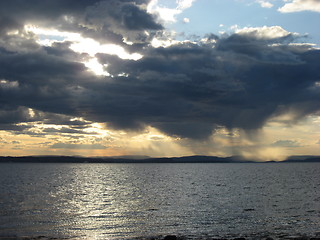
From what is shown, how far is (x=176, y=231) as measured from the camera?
41.0 metres

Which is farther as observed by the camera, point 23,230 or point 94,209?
point 94,209

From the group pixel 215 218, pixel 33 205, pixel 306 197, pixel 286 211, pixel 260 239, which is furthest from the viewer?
pixel 306 197

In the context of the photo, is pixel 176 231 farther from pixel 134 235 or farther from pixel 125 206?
pixel 125 206

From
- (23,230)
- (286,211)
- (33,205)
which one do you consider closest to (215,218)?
(286,211)

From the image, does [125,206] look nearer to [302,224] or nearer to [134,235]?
[134,235]

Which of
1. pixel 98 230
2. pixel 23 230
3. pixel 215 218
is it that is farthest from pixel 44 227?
pixel 215 218

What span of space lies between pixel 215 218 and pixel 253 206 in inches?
595

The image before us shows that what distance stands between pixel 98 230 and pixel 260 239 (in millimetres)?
19550

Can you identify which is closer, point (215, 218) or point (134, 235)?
point (134, 235)

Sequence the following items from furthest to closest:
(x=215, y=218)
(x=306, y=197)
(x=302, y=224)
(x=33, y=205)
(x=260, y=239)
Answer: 1. (x=306, y=197)
2. (x=33, y=205)
3. (x=215, y=218)
4. (x=302, y=224)
5. (x=260, y=239)

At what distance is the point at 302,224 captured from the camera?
1763 inches

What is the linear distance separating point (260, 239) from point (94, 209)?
30824mm

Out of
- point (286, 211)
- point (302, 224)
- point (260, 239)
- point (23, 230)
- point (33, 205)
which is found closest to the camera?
point (260, 239)

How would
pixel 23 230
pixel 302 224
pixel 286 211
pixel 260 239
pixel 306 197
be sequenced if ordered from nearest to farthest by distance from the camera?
pixel 260 239, pixel 23 230, pixel 302 224, pixel 286 211, pixel 306 197
